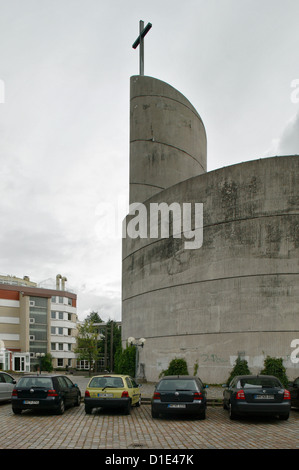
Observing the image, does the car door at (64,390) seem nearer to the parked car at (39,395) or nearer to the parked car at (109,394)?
the parked car at (39,395)

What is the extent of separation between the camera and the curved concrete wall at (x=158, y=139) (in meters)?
34.2

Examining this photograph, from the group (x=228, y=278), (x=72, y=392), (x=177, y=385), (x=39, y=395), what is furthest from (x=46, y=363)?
(x=177, y=385)

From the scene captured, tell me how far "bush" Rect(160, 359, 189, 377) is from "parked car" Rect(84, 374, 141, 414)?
10.3 m

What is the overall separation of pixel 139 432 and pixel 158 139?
2581 centimetres

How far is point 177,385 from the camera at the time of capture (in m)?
13.6

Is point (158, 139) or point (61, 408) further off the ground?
point (158, 139)

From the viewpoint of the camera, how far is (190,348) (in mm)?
24938

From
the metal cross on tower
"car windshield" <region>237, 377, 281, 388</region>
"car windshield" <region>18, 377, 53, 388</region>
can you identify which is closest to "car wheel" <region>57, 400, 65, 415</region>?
"car windshield" <region>18, 377, 53, 388</region>

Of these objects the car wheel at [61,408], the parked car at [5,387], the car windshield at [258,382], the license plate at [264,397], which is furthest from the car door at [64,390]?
the license plate at [264,397]

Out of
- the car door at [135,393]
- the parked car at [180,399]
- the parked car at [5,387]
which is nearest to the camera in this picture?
the parked car at [180,399]

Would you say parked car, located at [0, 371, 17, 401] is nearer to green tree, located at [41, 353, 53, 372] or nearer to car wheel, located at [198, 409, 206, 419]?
car wheel, located at [198, 409, 206, 419]

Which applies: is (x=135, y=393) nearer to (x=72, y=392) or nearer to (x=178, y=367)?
(x=72, y=392)
